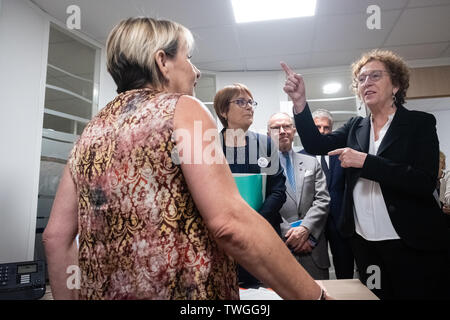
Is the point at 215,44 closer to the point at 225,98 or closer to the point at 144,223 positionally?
the point at 225,98

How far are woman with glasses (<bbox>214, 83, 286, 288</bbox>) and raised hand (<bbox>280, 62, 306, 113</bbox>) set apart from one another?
0.34 metres

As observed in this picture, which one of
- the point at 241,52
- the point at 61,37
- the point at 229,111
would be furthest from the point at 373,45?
the point at 61,37

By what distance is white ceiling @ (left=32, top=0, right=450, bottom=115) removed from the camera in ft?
8.93

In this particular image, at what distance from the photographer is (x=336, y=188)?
1.81 metres

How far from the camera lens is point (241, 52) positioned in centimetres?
355

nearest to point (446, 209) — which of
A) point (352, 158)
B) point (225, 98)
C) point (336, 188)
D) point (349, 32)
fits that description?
point (336, 188)

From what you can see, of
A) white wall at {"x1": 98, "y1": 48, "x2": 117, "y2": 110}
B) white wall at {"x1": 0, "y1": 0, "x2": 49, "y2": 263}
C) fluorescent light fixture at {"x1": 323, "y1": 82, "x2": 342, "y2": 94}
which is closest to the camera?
white wall at {"x1": 0, "y1": 0, "x2": 49, "y2": 263}

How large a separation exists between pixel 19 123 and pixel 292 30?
2696 mm

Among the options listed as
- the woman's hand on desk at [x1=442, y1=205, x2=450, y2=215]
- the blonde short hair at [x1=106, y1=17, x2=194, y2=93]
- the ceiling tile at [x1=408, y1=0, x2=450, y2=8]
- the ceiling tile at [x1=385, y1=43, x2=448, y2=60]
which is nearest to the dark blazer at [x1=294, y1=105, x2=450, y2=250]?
the blonde short hair at [x1=106, y1=17, x2=194, y2=93]

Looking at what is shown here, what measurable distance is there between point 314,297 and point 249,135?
114 centimetres

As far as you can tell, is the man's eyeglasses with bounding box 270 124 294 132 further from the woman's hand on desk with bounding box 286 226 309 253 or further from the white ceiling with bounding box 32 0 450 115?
the white ceiling with bounding box 32 0 450 115

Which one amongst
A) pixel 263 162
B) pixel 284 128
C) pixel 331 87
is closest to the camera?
pixel 263 162

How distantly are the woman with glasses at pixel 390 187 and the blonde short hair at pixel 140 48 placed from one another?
0.68 metres

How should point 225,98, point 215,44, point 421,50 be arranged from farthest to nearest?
point 421,50
point 215,44
point 225,98
